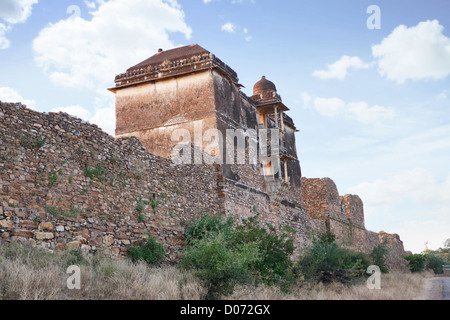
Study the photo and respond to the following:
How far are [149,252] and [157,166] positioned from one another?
300 cm

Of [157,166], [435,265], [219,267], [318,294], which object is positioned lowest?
[435,265]

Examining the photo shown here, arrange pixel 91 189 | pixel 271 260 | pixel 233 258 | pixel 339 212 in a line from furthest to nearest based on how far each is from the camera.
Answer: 1. pixel 339 212
2. pixel 271 260
3. pixel 91 189
4. pixel 233 258

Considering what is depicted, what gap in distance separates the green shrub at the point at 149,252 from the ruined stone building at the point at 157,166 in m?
0.27

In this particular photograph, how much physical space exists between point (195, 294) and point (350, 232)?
76.1 feet

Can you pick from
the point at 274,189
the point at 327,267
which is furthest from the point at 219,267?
the point at 274,189

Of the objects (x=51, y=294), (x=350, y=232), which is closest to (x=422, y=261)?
(x=350, y=232)

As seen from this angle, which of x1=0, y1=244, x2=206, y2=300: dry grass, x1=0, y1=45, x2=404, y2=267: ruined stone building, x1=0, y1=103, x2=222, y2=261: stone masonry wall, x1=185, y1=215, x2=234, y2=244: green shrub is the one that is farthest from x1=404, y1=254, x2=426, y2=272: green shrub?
x1=0, y1=244, x2=206, y2=300: dry grass

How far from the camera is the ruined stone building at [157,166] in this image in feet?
30.9

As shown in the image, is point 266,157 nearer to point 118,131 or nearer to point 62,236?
point 118,131

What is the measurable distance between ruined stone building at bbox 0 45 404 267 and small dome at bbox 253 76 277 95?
6 cm

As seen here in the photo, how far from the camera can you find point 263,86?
24.4 m

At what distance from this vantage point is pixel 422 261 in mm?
31578

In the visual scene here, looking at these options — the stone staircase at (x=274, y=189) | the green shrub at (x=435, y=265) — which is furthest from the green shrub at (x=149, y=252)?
the green shrub at (x=435, y=265)

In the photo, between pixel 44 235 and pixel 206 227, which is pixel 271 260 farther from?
pixel 44 235
